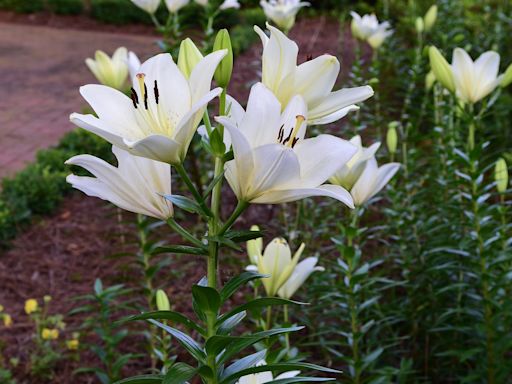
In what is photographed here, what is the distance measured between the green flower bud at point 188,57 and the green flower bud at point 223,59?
0.03 m

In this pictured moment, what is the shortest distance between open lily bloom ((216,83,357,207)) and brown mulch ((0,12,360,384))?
197 centimetres

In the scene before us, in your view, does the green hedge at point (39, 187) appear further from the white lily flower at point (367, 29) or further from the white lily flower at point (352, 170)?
the white lily flower at point (352, 170)

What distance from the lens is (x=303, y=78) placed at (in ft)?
3.18

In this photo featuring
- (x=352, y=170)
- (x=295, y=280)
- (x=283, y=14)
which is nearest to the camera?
(x=352, y=170)

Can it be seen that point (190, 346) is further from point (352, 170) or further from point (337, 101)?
point (352, 170)

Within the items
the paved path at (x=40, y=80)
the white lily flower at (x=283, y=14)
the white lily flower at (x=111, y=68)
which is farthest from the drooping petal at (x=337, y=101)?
the paved path at (x=40, y=80)

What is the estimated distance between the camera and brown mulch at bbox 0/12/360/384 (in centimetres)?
298

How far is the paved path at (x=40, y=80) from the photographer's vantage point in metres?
5.60

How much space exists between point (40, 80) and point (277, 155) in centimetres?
675

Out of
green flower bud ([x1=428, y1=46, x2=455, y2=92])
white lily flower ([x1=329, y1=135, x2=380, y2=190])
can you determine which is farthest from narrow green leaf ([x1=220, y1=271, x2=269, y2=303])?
green flower bud ([x1=428, y1=46, x2=455, y2=92])

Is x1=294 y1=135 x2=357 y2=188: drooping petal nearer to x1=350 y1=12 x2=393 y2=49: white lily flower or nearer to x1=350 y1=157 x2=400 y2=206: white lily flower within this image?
x1=350 y1=157 x2=400 y2=206: white lily flower

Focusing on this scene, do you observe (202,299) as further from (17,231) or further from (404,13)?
(404,13)

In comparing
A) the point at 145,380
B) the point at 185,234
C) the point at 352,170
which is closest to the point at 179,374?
the point at 145,380

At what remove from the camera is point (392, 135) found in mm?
2379
